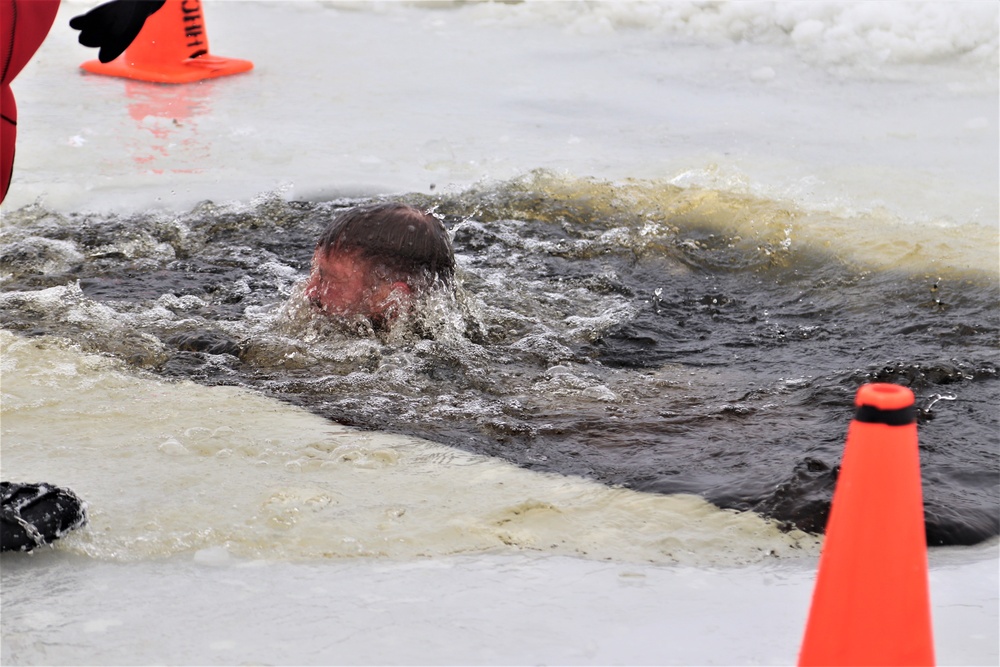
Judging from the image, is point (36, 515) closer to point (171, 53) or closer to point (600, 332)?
point (600, 332)

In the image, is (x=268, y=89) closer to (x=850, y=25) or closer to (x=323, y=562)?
(x=850, y=25)

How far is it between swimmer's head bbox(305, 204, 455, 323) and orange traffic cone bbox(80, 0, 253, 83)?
4.55m

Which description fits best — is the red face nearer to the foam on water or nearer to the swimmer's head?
the swimmer's head

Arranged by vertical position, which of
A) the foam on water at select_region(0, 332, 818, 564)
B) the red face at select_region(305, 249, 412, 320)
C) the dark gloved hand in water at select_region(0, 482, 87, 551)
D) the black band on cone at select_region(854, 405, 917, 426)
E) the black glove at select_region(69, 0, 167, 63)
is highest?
the black glove at select_region(69, 0, 167, 63)

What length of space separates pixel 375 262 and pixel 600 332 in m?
0.96

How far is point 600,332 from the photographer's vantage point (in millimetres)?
4426

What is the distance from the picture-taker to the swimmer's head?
411 centimetres

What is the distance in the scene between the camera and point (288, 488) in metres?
2.91

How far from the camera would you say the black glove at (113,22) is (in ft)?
11.7

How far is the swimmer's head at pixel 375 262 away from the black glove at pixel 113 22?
3.31ft

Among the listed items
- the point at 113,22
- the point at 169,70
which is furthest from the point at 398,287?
the point at 169,70

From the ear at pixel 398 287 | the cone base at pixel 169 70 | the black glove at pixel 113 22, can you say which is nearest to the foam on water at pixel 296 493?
the ear at pixel 398 287

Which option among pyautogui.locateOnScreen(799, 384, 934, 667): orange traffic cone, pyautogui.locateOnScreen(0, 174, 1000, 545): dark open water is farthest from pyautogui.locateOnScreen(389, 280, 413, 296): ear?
pyautogui.locateOnScreen(799, 384, 934, 667): orange traffic cone

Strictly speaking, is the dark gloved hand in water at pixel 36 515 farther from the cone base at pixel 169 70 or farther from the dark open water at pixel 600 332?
the cone base at pixel 169 70
